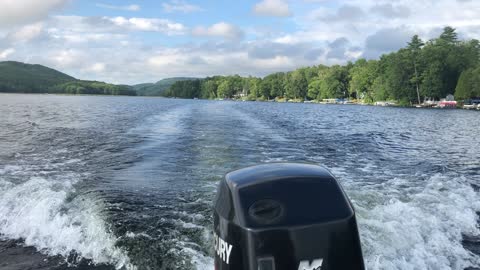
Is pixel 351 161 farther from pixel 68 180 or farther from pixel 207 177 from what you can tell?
pixel 68 180

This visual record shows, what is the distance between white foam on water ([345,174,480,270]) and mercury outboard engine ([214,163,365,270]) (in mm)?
2455

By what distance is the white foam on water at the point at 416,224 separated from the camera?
209 inches

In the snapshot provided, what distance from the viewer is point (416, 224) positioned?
642 cm

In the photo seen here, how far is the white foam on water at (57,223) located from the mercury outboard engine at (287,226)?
2.69 meters

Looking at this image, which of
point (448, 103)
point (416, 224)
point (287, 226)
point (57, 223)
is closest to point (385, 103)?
point (448, 103)

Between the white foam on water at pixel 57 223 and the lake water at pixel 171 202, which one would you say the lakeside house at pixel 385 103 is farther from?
the white foam on water at pixel 57 223

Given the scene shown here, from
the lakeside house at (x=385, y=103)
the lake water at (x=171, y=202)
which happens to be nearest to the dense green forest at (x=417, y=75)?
the lakeside house at (x=385, y=103)

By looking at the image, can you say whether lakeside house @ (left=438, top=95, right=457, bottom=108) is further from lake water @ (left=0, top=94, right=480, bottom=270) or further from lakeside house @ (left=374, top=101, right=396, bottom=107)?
lake water @ (left=0, top=94, right=480, bottom=270)

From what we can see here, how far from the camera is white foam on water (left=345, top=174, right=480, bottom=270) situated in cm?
530

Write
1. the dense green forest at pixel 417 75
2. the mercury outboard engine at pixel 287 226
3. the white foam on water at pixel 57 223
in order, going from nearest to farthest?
the mercury outboard engine at pixel 287 226
the white foam on water at pixel 57 223
the dense green forest at pixel 417 75

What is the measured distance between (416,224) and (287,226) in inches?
179

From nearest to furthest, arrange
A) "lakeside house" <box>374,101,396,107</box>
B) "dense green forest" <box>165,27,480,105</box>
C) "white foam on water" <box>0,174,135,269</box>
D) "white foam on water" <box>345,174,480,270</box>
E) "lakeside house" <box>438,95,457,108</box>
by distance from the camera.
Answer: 1. "white foam on water" <box>345,174,480,270</box>
2. "white foam on water" <box>0,174,135,269</box>
3. "lakeside house" <box>438,95,457,108</box>
4. "dense green forest" <box>165,27,480,105</box>
5. "lakeside house" <box>374,101,396,107</box>

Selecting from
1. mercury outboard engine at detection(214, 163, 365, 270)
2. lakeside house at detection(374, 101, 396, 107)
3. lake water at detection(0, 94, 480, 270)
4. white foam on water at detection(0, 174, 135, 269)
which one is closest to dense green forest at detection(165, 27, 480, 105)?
lakeside house at detection(374, 101, 396, 107)

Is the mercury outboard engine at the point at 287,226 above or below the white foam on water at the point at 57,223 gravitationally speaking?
above
